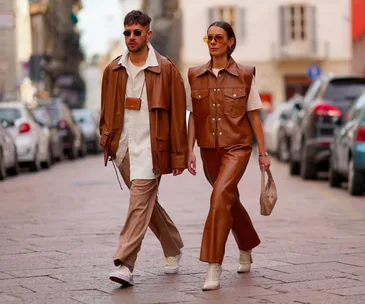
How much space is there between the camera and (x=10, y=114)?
27.7 m

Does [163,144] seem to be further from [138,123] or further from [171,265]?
[171,265]

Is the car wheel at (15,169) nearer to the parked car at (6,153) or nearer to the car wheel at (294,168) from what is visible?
the parked car at (6,153)

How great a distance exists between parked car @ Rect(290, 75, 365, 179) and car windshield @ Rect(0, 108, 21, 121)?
316 inches

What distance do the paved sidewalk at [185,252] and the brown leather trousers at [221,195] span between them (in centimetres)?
28

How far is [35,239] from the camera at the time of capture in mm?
11797

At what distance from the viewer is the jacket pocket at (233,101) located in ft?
28.0

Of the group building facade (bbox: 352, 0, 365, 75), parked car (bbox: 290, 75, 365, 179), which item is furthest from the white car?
building facade (bbox: 352, 0, 365, 75)

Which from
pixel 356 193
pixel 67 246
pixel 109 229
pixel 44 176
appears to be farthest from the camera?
pixel 44 176

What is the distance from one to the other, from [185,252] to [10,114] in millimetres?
17796

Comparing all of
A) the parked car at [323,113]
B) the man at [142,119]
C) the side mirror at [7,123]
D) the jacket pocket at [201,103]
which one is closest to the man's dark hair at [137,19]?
the man at [142,119]

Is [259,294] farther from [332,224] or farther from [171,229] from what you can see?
[332,224]

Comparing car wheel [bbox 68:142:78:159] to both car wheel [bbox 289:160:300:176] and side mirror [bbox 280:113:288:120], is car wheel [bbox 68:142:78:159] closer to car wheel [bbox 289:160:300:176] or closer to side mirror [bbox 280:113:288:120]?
side mirror [bbox 280:113:288:120]

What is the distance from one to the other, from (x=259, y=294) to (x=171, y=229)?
1335 mm

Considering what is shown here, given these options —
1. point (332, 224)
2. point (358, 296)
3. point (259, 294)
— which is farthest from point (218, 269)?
point (332, 224)
